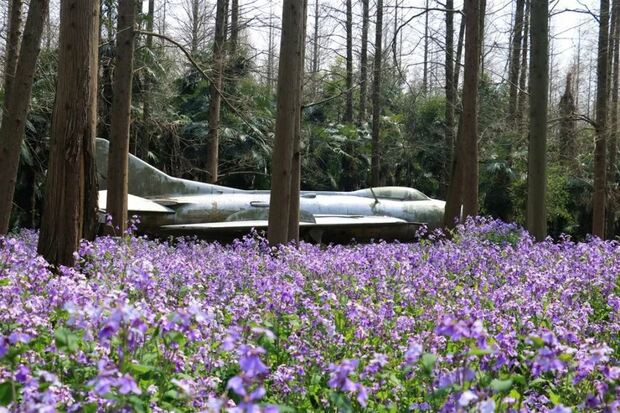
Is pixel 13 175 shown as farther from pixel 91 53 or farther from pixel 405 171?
pixel 405 171

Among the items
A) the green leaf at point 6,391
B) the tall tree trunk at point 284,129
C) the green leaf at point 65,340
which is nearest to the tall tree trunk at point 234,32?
the tall tree trunk at point 284,129

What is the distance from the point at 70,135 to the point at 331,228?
11.8 meters

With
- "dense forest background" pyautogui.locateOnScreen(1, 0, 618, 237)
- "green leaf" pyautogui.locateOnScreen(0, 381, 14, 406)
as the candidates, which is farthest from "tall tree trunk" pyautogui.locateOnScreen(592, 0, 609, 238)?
"green leaf" pyautogui.locateOnScreen(0, 381, 14, 406)

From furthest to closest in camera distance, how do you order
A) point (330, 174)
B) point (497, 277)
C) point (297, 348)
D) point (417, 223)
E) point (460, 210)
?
point (330, 174) → point (417, 223) → point (460, 210) → point (497, 277) → point (297, 348)

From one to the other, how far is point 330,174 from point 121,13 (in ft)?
69.4

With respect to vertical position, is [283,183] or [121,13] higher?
[121,13]

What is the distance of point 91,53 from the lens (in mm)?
8359

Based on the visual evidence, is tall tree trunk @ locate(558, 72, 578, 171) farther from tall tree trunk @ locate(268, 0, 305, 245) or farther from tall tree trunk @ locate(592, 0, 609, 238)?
tall tree trunk @ locate(268, 0, 305, 245)

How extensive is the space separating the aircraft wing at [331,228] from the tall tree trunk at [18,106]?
6.38 m

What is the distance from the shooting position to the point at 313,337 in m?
4.57

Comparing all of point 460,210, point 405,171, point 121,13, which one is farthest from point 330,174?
point 121,13

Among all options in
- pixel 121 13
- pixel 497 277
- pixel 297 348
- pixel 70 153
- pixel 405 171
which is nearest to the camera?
pixel 297 348

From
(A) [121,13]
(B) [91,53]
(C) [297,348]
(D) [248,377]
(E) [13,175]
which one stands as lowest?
(C) [297,348]

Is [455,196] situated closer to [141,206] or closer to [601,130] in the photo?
[601,130]
